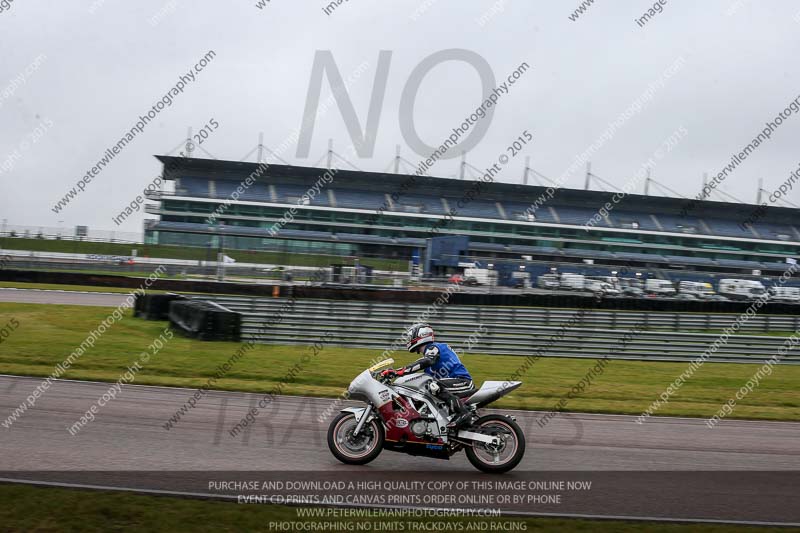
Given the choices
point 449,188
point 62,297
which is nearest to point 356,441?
point 62,297

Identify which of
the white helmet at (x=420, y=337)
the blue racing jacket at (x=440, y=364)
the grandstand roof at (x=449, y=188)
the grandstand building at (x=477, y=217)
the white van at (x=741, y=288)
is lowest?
the blue racing jacket at (x=440, y=364)

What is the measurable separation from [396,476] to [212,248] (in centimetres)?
2507

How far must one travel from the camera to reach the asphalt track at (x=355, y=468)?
6.43m

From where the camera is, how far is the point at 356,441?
764cm

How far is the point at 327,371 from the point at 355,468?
8.58 m

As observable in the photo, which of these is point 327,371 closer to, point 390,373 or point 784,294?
point 390,373

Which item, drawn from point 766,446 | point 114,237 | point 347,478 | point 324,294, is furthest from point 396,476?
point 114,237

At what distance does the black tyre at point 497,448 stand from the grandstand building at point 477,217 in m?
56.7

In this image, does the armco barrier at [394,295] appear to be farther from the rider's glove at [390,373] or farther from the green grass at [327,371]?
the rider's glove at [390,373]

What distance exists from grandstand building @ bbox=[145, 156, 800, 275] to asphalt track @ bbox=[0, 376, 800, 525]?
53934mm

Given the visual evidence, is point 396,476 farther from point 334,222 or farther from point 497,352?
point 334,222

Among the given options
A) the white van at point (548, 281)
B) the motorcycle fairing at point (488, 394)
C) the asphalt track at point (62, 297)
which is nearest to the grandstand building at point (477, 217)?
the white van at point (548, 281)

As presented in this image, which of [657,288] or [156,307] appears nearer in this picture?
[156,307]

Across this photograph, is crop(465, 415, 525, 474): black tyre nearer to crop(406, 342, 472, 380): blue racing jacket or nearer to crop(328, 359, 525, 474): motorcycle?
crop(328, 359, 525, 474): motorcycle
